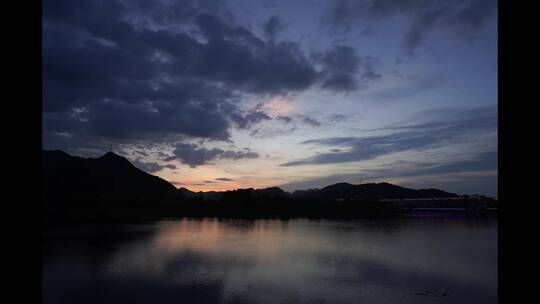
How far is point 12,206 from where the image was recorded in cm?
163

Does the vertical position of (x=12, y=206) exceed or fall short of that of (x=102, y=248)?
it exceeds it

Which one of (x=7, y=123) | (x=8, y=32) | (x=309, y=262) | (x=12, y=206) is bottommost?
(x=309, y=262)

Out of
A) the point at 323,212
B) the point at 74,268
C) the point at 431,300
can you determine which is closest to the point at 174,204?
the point at 323,212

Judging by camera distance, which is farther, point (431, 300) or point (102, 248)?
point (102, 248)

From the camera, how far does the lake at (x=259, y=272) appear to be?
19781mm

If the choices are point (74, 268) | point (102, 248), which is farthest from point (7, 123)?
point (102, 248)

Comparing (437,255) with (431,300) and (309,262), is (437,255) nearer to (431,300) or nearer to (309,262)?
(309,262)

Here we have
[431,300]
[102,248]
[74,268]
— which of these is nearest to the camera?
[431,300]

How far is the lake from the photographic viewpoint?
19.8m

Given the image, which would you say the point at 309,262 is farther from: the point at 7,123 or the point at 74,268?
the point at 7,123

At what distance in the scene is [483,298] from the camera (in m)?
20.7

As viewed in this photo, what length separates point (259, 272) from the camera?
2639 centimetres
